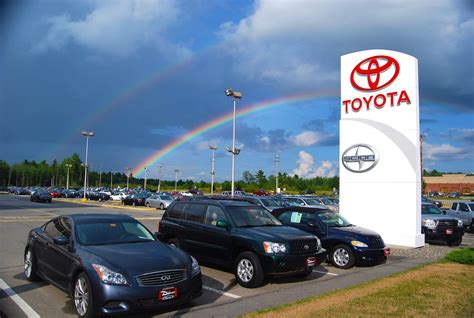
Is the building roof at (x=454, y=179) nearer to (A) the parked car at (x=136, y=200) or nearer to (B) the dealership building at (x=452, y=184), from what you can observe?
(B) the dealership building at (x=452, y=184)

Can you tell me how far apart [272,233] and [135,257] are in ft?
10.5

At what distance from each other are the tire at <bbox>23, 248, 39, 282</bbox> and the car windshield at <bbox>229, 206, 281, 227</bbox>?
4.10 m

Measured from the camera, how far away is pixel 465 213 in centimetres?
2264

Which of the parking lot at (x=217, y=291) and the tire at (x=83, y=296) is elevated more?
the tire at (x=83, y=296)

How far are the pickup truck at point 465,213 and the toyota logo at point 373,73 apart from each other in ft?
35.7

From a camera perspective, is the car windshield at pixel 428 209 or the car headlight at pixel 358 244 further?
the car windshield at pixel 428 209

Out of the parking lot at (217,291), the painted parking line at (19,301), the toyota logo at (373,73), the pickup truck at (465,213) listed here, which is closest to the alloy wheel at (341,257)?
the parking lot at (217,291)

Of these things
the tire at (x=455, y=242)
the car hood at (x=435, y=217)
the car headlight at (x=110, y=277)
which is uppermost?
the car hood at (x=435, y=217)

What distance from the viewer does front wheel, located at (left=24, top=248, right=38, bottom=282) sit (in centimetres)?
802

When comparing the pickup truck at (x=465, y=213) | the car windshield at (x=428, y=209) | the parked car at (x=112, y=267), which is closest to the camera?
the parked car at (x=112, y=267)

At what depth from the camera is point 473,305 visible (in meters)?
6.73

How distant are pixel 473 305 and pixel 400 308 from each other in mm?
1284

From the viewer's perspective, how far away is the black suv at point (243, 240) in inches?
318

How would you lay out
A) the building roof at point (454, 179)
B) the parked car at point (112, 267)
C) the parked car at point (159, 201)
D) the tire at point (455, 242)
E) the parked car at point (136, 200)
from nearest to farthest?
the parked car at point (112, 267)
the tire at point (455, 242)
the parked car at point (159, 201)
the parked car at point (136, 200)
the building roof at point (454, 179)
